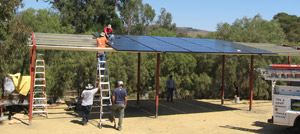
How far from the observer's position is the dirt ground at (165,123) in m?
11.0

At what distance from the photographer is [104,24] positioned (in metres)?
42.8

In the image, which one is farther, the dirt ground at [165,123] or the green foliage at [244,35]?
the green foliage at [244,35]

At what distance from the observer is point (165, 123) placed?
12.6 meters

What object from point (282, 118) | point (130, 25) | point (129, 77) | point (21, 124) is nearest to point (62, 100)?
point (129, 77)

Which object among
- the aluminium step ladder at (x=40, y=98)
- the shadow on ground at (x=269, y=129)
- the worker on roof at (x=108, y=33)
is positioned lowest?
the shadow on ground at (x=269, y=129)

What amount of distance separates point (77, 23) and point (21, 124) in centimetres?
3081

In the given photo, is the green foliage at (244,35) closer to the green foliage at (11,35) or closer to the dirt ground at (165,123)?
the dirt ground at (165,123)

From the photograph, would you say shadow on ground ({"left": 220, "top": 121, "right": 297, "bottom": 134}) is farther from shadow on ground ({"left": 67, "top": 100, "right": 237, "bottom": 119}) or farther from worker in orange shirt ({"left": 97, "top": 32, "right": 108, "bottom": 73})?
worker in orange shirt ({"left": 97, "top": 32, "right": 108, "bottom": 73})

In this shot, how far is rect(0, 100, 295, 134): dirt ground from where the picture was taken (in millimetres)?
11039

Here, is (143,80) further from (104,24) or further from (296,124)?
(104,24)

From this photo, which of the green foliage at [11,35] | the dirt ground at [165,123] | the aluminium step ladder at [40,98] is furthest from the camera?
the aluminium step ladder at [40,98]

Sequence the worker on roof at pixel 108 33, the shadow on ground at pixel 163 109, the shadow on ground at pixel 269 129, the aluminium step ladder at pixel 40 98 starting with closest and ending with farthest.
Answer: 1. the shadow on ground at pixel 269 129
2. the aluminium step ladder at pixel 40 98
3. the worker on roof at pixel 108 33
4. the shadow on ground at pixel 163 109

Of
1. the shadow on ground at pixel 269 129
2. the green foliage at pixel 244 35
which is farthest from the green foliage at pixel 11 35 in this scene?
the green foliage at pixel 244 35

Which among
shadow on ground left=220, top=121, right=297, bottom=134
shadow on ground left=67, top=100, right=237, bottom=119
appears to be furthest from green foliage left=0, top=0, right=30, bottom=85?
shadow on ground left=220, top=121, right=297, bottom=134
